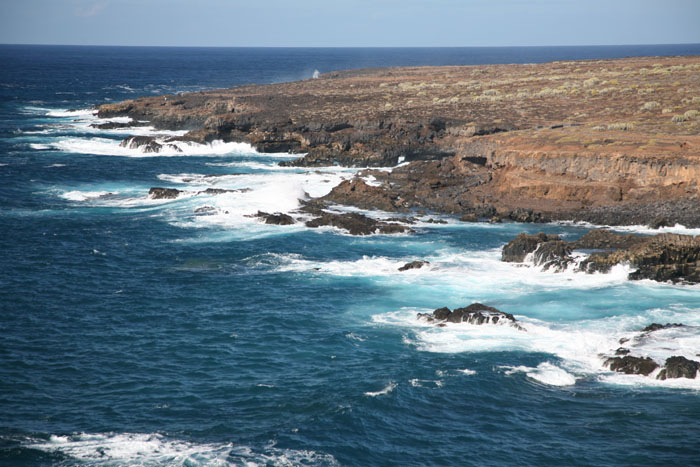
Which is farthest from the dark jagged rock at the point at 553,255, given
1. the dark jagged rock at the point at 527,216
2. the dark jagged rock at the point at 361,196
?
the dark jagged rock at the point at 361,196

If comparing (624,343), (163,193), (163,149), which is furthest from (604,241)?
(163,149)

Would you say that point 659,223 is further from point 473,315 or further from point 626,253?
point 473,315

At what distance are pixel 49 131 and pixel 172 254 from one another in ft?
197

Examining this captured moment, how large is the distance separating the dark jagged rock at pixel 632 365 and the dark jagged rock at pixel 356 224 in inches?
839

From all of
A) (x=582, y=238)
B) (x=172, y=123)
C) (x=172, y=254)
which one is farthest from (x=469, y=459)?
(x=172, y=123)

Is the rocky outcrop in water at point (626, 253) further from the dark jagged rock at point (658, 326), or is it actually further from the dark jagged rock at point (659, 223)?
the dark jagged rock at point (658, 326)

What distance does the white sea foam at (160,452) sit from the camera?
65.2ft

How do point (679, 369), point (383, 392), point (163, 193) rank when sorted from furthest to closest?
point (163, 193), point (679, 369), point (383, 392)

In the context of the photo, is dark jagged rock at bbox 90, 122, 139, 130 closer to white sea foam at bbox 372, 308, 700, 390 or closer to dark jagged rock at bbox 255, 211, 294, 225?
dark jagged rock at bbox 255, 211, 294, 225

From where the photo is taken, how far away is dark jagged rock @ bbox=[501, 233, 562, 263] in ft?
125

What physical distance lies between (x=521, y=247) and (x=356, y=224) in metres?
11.6

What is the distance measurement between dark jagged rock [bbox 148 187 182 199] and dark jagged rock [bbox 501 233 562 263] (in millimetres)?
28703

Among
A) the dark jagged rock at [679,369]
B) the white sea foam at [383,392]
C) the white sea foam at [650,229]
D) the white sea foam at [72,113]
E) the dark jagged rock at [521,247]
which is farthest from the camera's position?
the white sea foam at [72,113]

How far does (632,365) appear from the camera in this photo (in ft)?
82.0
